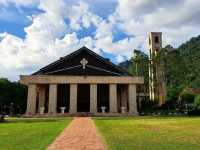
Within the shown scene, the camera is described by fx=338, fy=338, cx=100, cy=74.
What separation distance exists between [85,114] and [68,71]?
712 centimetres

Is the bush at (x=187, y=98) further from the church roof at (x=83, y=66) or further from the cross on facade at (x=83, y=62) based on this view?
the cross on facade at (x=83, y=62)

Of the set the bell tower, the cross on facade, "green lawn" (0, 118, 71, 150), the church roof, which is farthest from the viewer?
the bell tower

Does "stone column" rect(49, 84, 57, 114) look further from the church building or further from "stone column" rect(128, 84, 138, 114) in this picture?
"stone column" rect(128, 84, 138, 114)

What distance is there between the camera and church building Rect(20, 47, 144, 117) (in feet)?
155

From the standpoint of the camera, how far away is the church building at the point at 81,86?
47156mm

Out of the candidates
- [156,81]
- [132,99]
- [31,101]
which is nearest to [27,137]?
[31,101]

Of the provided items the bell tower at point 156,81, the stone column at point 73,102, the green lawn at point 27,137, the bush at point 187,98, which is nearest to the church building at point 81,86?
the stone column at point 73,102

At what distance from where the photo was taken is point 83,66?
162ft

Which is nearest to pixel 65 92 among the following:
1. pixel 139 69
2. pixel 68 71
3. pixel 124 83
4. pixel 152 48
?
pixel 68 71

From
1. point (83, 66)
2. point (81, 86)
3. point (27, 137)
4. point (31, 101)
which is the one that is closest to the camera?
point (27, 137)

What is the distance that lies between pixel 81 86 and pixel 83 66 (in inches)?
154

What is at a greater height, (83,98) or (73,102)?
(83,98)

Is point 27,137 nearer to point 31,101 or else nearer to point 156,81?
point 31,101

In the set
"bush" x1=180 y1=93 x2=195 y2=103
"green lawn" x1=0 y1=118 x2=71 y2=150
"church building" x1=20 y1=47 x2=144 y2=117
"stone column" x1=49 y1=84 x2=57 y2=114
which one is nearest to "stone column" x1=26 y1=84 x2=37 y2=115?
"church building" x1=20 y1=47 x2=144 y2=117
